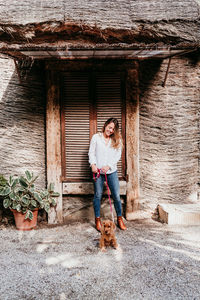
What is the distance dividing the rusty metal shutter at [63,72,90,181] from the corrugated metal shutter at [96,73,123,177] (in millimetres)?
212

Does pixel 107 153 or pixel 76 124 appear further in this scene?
pixel 76 124

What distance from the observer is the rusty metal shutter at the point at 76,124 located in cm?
527

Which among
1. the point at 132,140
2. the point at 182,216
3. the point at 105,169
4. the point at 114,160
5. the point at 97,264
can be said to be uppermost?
the point at 132,140

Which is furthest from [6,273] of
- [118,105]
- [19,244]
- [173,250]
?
[118,105]

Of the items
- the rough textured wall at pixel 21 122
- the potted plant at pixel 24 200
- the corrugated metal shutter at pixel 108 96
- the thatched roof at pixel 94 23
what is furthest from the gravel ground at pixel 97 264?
the thatched roof at pixel 94 23

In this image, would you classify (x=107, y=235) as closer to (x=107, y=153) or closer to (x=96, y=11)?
(x=107, y=153)

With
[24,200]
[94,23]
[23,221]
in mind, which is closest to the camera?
[24,200]

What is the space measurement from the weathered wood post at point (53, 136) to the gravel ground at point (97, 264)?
2.25 ft

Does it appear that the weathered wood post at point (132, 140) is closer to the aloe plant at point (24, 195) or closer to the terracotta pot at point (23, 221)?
the aloe plant at point (24, 195)

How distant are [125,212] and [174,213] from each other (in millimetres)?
937

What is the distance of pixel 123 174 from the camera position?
5.40 m

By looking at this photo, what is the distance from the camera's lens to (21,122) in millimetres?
5324

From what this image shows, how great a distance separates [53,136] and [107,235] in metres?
2.18

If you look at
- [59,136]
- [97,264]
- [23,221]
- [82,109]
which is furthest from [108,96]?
[97,264]
